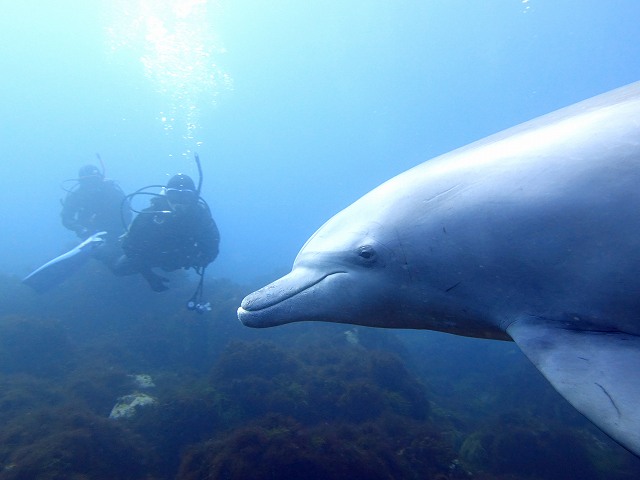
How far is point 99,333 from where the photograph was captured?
13547 mm

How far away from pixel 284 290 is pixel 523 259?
4.65ft

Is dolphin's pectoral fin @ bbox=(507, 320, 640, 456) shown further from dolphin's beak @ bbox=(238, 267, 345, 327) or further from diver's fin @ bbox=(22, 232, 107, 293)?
diver's fin @ bbox=(22, 232, 107, 293)

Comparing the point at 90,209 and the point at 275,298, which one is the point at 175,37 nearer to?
the point at 90,209

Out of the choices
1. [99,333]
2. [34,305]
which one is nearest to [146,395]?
[99,333]

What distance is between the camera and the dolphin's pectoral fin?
5.00ft

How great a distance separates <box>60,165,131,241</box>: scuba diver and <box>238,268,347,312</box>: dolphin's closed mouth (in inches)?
558

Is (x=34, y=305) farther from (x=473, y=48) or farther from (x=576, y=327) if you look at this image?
(x=473, y=48)

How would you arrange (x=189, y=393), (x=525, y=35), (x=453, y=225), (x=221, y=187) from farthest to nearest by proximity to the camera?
(x=221, y=187) → (x=525, y=35) → (x=189, y=393) → (x=453, y=225)

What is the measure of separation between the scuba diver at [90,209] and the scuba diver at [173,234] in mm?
5355

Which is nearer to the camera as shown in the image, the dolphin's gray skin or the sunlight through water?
the dolphin's gray skin

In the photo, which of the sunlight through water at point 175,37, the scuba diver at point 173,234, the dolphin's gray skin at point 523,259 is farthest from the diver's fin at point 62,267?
the sunlight through water at point 175,37

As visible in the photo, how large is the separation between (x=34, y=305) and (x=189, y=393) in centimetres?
1179

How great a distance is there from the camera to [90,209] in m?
15.2

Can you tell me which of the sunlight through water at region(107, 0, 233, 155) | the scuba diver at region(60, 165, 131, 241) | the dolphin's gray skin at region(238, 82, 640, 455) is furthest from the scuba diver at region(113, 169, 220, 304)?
the sunlight through water at region(107, 0, 233, 155)
